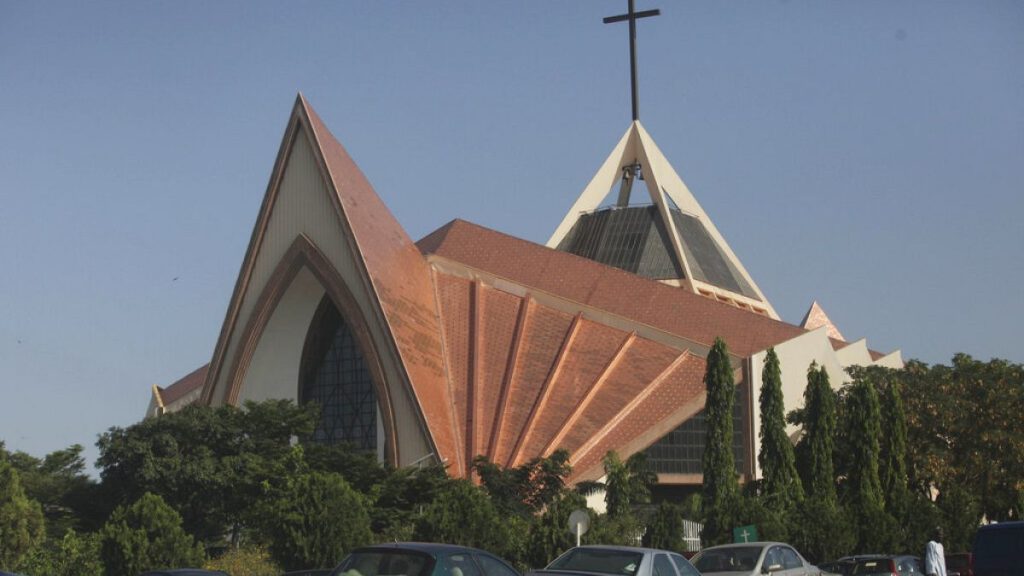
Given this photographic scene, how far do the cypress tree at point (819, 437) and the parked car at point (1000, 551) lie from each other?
1705 centimetres

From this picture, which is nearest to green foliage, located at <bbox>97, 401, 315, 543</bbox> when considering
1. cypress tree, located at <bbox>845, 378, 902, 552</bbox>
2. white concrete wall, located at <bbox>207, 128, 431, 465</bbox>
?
white concrete wall, located at <bbox>207, 128, 431, 465</bbox>

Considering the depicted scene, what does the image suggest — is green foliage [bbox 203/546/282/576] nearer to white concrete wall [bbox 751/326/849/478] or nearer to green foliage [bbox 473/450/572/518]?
green foliage [bbox 473/450/572/518]

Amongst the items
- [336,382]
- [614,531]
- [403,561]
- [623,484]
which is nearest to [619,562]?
[403,561]

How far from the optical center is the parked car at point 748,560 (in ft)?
61.2

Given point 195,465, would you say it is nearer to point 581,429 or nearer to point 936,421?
point 581,429

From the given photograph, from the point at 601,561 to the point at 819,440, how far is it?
21.4m

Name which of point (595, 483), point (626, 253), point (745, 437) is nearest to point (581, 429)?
point (595, 483)

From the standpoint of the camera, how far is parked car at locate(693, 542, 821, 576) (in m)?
18.7

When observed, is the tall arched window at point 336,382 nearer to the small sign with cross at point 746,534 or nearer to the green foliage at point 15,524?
the green foliage at point 15,524

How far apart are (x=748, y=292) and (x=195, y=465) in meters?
29.3

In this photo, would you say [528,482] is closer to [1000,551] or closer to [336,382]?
[336,382]

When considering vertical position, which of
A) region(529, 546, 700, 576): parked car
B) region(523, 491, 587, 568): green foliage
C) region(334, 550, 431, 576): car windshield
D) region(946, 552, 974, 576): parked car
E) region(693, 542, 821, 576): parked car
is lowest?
region(334, 550, 431, 576): car windshield

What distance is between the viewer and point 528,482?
125 ft

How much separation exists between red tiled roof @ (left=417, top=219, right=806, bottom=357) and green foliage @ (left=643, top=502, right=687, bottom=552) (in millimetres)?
13135
